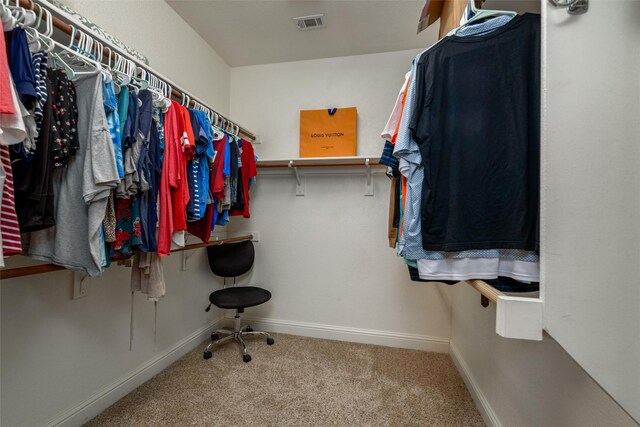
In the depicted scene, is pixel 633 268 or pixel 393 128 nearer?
pixel 633 268

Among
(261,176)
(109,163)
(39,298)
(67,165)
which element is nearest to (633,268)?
(109,163)

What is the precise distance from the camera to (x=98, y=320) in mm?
1513

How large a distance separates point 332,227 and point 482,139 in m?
1.72

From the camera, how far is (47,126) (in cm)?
88

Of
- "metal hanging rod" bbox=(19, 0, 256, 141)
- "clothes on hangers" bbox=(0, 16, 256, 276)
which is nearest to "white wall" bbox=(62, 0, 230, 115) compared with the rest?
"metal hanging rod" bbox=(19, 0, 256, 141)

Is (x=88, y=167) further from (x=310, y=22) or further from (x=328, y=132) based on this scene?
(x=310, y=22)

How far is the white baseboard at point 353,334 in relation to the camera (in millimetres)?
2268

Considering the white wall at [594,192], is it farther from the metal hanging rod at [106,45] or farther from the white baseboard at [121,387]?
the white baseboard at [121,387]

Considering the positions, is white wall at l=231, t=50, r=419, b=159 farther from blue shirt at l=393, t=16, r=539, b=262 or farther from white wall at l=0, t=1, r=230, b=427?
blue shirt at l=393, t=16, r=539, b=262

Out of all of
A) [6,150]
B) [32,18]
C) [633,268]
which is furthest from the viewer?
[32,18]

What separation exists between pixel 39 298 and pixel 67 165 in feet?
2.33

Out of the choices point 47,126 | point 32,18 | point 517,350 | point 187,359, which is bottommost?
point 187,359

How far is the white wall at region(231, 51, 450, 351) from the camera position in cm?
236

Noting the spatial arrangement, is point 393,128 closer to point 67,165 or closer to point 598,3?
point 598,3
